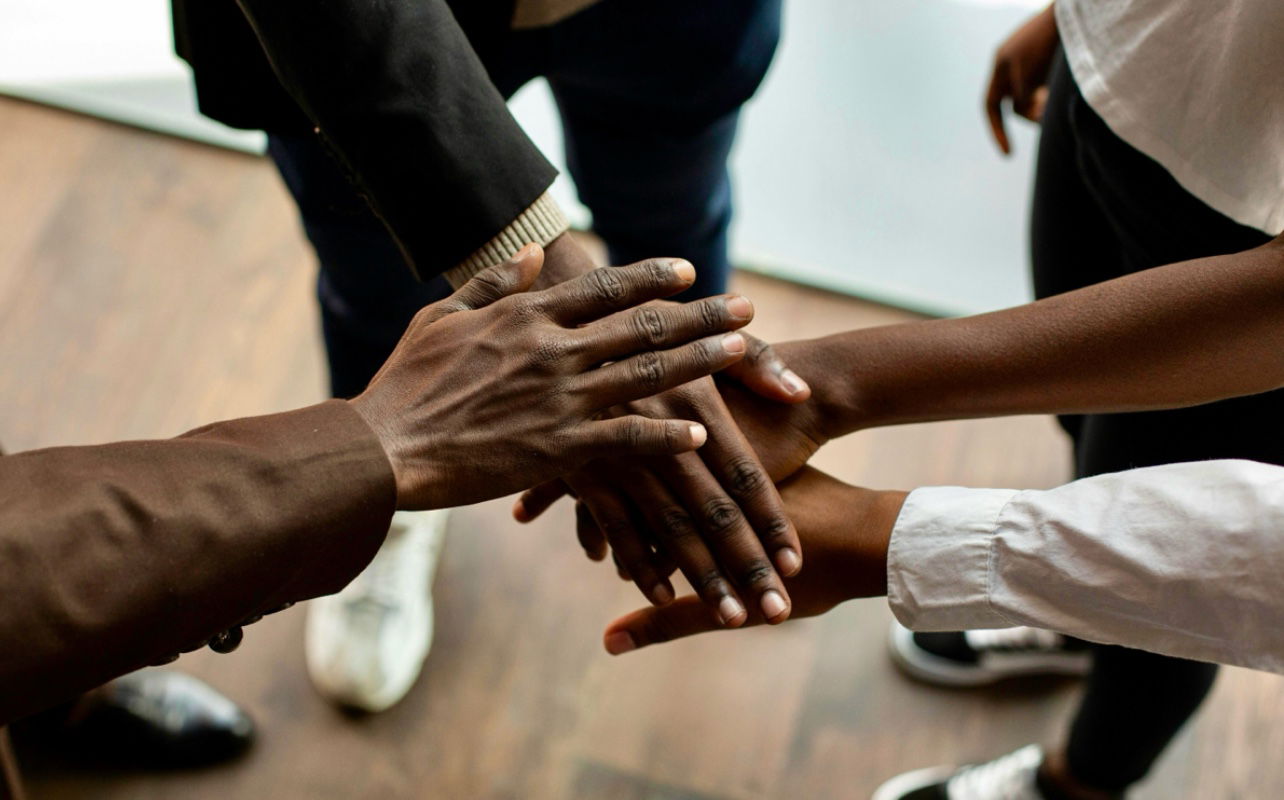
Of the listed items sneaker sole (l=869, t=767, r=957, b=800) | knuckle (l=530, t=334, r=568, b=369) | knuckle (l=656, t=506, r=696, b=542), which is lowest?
sneaker sole (l=869, t=767, r=957, b=800)

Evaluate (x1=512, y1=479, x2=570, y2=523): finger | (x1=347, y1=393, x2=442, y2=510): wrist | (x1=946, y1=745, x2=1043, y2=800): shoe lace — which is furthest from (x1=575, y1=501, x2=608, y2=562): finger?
(x1=946, y1=745, x2=1043, y2=800): shoe lace

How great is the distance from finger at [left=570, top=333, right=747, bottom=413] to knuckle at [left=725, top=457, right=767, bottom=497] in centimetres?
10

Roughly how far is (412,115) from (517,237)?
0.13 m

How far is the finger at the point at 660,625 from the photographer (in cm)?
101

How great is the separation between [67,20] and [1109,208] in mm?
1863

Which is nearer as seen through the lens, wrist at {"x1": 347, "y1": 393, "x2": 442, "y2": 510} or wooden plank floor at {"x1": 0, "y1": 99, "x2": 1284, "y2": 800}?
wrist at {"x1": 347, "y1": 393, "x2": 442, "y2": 510}

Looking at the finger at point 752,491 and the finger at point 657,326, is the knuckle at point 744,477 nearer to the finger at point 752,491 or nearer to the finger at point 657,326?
the finger at point 752,491

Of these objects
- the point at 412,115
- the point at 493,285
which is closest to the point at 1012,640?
the point at 493,285

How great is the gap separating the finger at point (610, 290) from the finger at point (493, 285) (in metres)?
0.03

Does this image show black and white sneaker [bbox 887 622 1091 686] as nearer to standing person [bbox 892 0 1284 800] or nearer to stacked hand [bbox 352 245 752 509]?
standing person [bbox 892 0 1284 800]

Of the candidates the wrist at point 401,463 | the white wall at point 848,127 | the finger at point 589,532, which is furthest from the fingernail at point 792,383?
the white wall at point 848,127

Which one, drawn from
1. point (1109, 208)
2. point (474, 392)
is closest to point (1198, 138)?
point (1109, 208)

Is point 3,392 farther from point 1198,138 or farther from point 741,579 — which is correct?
point 1198,138

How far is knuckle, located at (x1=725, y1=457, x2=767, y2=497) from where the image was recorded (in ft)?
3.22
